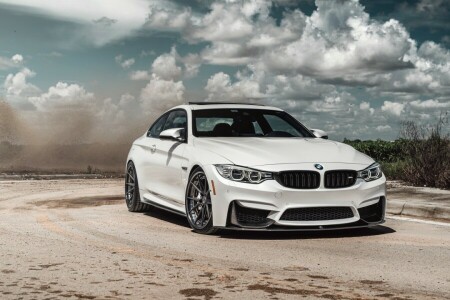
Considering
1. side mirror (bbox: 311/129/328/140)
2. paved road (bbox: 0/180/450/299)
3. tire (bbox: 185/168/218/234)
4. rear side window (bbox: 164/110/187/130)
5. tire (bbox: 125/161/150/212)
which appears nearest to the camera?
paved road (bbox: 0/180/450/299)

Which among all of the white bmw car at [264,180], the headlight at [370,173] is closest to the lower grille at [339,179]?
the white bmw car at [264,180]

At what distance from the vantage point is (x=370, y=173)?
27.9ft

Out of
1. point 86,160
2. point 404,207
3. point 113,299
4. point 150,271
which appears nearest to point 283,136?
point 404,207

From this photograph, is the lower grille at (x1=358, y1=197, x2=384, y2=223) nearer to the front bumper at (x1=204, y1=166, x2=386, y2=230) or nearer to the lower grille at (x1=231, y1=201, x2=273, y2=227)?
the front bumper at (x1=204, y1=166, x2=386, y2=230)

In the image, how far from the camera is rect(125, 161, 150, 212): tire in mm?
11000

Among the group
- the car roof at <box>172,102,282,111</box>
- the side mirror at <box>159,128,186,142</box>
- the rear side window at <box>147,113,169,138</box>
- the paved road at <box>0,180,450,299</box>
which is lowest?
the paved road at <box>0,180,450,299</box>

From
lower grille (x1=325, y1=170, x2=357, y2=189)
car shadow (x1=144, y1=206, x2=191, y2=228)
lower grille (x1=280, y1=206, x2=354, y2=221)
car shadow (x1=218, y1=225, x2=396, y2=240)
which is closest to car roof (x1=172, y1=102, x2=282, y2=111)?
car shadow (x1=144, y1=206, x2=191, y2=228)

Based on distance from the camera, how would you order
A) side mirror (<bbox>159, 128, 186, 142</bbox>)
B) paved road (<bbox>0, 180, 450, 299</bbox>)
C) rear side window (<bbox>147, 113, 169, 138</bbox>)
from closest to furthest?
1. paved road (<bbox>0, 180, 450, 299</bbox>)
2. side mirror (<bbox>159, 128, 186, 142</bbox>)
3. rear side window (<bbox>147, 113, 169, 138</bbox>)

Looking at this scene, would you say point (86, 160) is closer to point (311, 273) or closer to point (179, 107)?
point (179, 107)

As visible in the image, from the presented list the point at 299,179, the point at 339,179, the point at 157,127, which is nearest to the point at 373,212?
the point at 339,179

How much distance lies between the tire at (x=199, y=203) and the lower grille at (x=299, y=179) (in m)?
0.92

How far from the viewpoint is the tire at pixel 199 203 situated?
839 cm

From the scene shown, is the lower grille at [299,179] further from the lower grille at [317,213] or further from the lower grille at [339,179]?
the lower grille at [317,213]

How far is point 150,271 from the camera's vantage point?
244 inches
